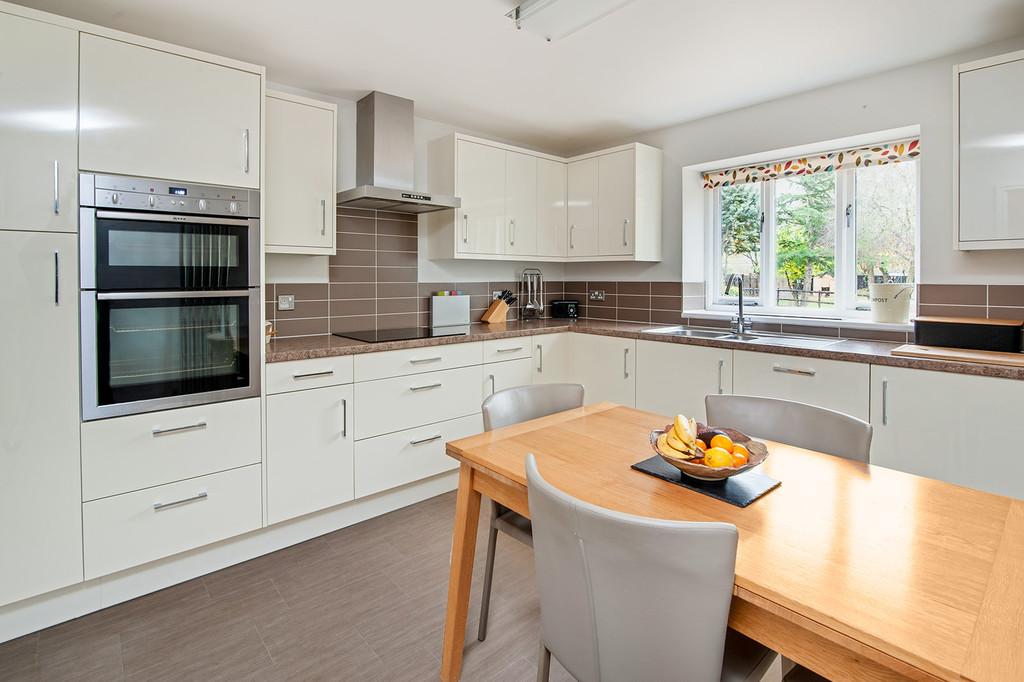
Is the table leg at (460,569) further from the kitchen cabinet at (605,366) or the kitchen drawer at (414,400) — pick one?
the kitchen cabinet at (605,366)

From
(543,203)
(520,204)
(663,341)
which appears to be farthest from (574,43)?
(663,341)

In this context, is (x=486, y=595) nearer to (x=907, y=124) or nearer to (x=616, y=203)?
(x=616, y=203)

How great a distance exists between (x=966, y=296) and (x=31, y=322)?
4.01 m

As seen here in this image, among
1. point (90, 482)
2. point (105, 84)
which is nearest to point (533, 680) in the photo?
point (90, 482)

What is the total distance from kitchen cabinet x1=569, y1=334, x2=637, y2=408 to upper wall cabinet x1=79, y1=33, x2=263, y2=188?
228cm

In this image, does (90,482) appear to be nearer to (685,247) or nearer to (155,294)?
(155,294)

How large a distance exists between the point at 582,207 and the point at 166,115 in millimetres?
2747

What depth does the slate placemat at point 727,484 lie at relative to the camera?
124 cm

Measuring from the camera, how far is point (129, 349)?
2129mm

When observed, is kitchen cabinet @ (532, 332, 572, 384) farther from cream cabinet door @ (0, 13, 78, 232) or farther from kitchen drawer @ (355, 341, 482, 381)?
cream cabinet door @ (0, 13, 78, 232)

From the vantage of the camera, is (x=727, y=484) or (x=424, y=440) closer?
(x=727, y=484)

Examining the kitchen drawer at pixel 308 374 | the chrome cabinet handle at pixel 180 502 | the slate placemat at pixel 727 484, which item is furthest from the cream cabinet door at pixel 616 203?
the chrome cabinet handle at pixel 180 502

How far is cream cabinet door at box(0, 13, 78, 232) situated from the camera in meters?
1.84

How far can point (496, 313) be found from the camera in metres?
3.98
